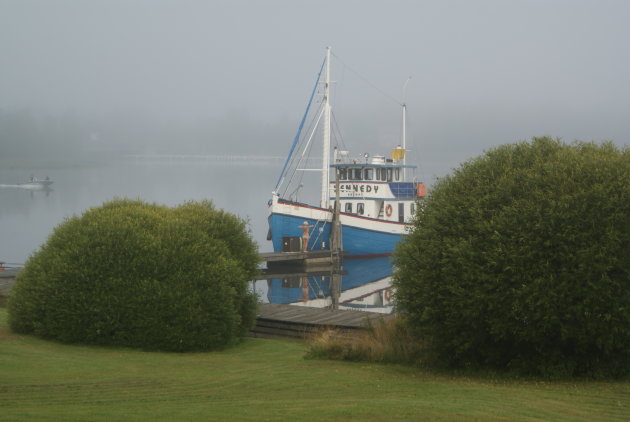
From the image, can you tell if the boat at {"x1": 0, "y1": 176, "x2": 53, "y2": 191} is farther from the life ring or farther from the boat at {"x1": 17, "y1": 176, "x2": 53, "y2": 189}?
the life ring

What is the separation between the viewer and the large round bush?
1417 cm

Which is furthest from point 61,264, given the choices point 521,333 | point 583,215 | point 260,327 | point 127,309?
point 583,215

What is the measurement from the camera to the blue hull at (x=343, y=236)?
43.1m

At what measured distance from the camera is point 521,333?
11008 millimetres

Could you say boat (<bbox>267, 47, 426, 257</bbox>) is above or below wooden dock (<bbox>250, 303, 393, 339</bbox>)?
above

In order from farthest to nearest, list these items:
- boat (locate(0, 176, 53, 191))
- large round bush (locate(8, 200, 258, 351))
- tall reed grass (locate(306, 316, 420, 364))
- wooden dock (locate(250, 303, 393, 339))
Answer: boat (locate(0, 176, 53, 191)) → wooden dock (locate(250, 303, 393, 339)) → large round bush (locate(8, 200, 258, 351)) → tall reed grass (locate(306, 316, 420, 364))

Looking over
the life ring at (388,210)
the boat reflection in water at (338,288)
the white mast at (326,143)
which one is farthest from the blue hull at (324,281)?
the white mast at (326,143)

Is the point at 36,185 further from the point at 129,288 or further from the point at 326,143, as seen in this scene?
the point at 129,288

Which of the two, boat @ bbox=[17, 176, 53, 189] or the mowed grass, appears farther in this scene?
boat @ bbox=[17, 176, 53, 189]

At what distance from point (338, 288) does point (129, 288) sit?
2369 cm

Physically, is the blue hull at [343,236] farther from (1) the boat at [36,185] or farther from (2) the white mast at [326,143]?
(1) the boat at [36,185]

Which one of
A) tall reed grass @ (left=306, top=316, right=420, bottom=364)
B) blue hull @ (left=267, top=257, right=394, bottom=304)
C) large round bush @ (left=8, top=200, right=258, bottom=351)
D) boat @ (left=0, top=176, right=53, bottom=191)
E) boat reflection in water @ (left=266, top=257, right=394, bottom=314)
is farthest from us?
boat @ (left=0, top=176, right=53, bottom=191)

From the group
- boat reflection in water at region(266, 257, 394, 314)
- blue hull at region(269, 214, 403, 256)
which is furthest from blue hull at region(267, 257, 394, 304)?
blue hull at region(269, 214, 403, 256)

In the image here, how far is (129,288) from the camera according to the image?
1420 cm
